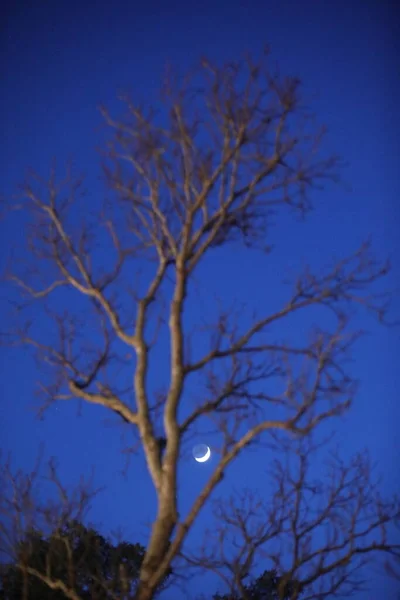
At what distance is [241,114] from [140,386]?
8.64ft

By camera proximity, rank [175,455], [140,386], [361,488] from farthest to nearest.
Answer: [361,488]
[140,386]
[175,455]

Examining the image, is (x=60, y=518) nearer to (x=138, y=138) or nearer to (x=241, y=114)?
(x=138, y=138)

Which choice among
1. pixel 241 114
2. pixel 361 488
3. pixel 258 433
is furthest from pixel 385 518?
pixel 241 114

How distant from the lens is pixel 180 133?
489cm

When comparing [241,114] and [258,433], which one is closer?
[258,433]

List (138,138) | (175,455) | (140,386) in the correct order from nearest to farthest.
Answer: (175,455) < (140,386) < (138,138)

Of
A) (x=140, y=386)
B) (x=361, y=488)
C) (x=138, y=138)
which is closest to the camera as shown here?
(x=140, y=386)

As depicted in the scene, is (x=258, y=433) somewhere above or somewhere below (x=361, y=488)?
below

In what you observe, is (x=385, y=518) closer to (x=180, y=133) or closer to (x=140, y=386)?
(x=140, y=386)

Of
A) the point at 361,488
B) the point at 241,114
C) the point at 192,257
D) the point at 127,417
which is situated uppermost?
the point at 241,114

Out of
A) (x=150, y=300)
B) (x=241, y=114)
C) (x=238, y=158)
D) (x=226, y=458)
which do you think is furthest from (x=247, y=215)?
(x=226, y=458)

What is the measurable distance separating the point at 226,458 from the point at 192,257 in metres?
1.78

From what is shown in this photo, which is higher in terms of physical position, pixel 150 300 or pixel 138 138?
pixel 138 138

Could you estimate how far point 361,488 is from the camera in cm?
543
